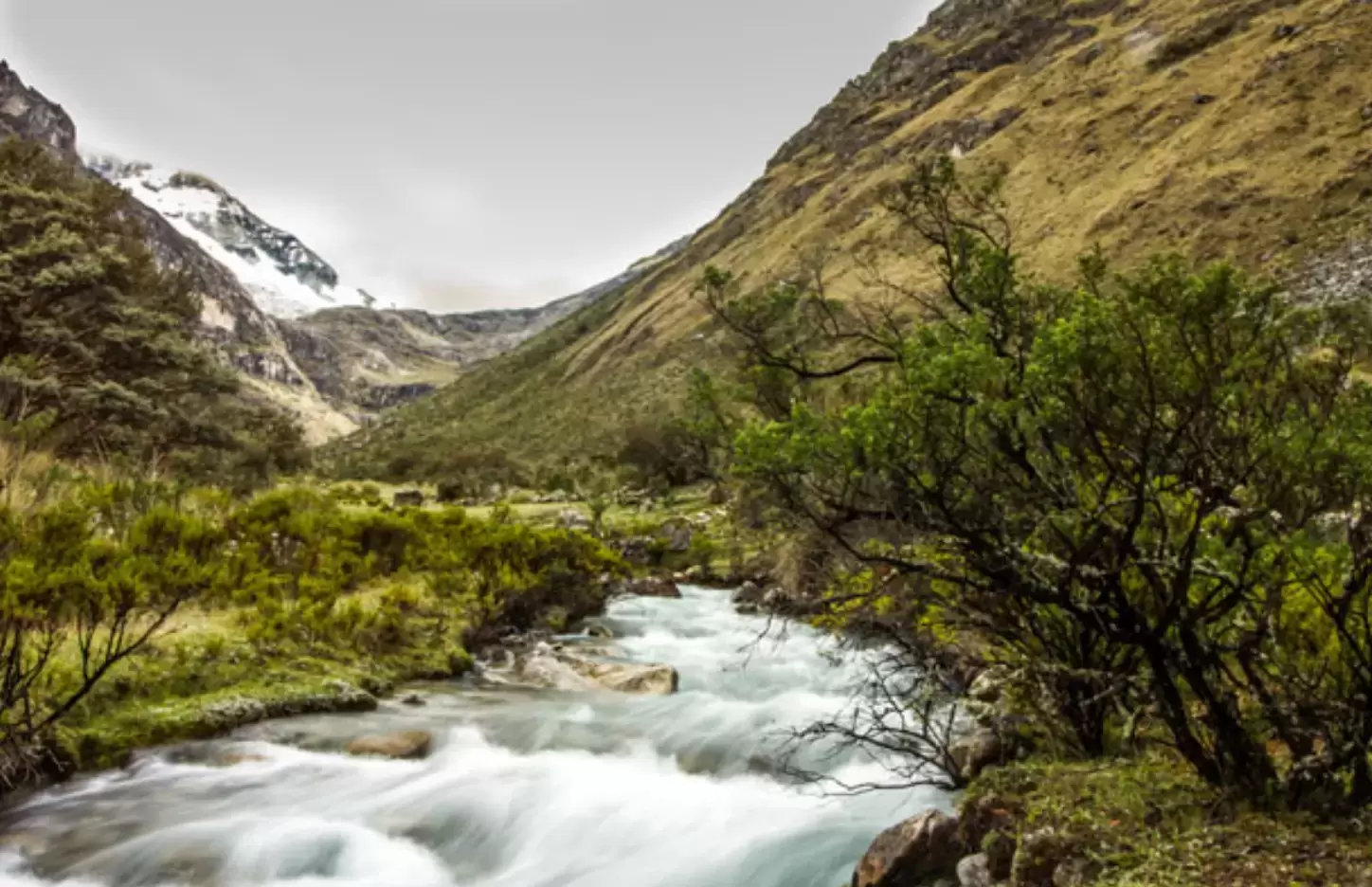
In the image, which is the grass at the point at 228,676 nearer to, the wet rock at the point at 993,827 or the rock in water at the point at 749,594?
the rock in water at the point at 749,594

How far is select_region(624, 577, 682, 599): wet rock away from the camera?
63.4 ft

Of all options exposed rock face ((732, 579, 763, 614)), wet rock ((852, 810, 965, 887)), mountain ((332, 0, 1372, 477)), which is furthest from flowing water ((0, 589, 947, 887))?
mountain ((332, 0, 1372, 477))

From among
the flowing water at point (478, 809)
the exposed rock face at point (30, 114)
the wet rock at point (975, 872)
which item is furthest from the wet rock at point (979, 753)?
the exposed rock face at point (30, 114)

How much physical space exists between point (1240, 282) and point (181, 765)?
10.4 metres

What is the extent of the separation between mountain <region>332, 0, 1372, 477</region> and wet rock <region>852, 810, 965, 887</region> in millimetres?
7051

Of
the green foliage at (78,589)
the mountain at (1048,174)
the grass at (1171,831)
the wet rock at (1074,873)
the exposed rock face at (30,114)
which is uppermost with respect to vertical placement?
the exposed rock face at (30,114)

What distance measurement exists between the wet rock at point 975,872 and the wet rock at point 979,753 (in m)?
1.66

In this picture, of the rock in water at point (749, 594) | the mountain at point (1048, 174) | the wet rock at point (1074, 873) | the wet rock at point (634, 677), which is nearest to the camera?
the wet rock at point (1074, 873)

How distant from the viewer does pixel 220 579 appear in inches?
477

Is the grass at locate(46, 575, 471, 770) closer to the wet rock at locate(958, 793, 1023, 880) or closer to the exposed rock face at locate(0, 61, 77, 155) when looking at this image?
the wet rock at locate(958, 793, 1023, 880)

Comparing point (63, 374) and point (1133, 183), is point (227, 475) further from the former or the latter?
point (1133, 183)

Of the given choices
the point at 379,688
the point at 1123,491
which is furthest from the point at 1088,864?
the point at 379,688

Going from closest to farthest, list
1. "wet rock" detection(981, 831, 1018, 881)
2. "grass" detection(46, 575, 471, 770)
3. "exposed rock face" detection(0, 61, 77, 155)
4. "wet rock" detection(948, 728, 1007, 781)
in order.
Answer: "wet rock" detection(981, 831, 1018, 881), "wet rock" detection(948, 728, 1007, 781), "grass" detection(46, 575, 471, 770), "exposed rock face" detection(0, 61, 77, 155)

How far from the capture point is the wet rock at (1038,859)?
15.3ft
